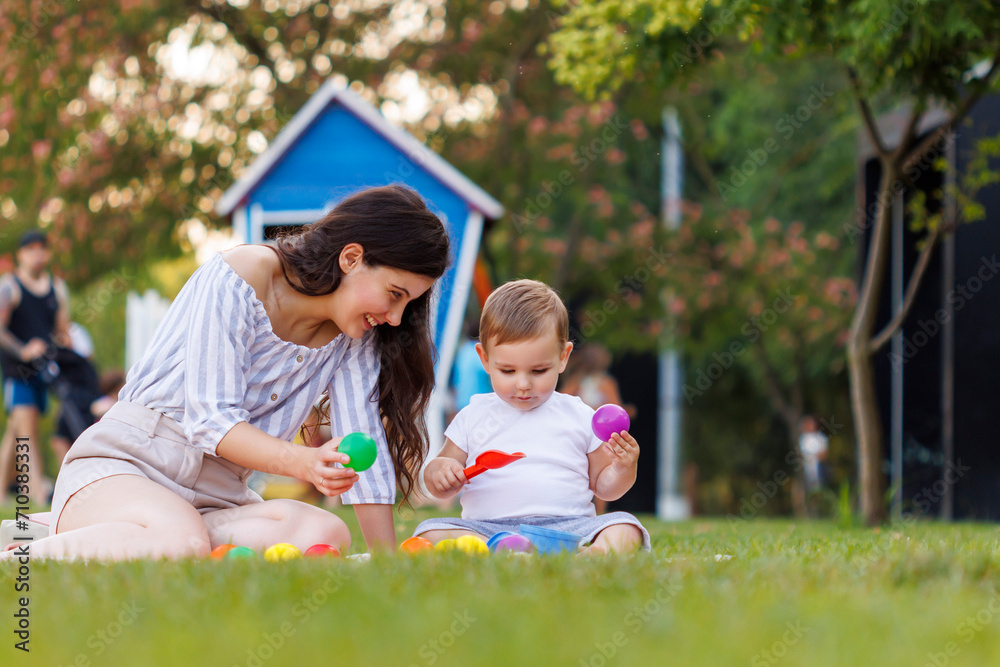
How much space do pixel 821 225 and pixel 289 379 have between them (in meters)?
14.7

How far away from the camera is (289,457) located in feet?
10.7

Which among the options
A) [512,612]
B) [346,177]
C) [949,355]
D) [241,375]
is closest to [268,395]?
[241,375]

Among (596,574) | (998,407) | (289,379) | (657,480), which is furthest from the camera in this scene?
(657,480)

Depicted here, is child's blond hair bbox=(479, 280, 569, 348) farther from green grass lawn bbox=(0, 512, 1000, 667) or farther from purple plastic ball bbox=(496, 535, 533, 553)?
green grass lawn bbox=(0, 512, 1000, 667)

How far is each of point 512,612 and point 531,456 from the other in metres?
1.87

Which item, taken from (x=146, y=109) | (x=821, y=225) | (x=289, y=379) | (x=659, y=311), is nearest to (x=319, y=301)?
(x=289, y=379)

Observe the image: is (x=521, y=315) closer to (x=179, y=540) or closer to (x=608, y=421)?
(x=608, y=421)

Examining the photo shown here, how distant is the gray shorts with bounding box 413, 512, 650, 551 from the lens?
3801 millimetres

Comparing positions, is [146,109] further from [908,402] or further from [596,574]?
[596,574]

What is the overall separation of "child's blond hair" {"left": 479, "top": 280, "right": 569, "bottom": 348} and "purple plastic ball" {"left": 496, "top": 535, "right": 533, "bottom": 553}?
753 millimetres

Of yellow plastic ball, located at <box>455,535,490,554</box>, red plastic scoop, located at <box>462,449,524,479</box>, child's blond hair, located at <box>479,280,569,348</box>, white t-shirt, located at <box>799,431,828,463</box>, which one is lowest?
white t-shirt, located at <box>799,431,828,463</box>

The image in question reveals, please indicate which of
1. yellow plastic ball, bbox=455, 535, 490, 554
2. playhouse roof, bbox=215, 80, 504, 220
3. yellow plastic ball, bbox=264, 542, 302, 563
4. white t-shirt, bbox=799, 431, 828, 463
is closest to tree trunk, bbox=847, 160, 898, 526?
playhouse roof, bbox=215, 80, 504, 220

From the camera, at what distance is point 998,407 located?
8.89 metres

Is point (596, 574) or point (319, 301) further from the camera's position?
point (319, 301)
